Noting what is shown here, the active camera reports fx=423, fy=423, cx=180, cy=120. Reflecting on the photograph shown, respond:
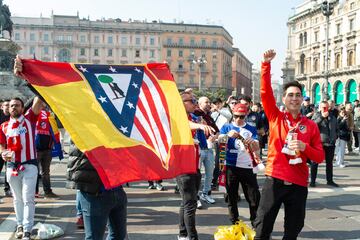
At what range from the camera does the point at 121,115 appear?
3680 mm

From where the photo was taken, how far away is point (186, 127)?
4.09m

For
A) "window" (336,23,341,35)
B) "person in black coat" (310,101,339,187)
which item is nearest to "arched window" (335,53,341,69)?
"window" (336,23,341,35)

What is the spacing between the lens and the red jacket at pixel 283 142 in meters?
4.06

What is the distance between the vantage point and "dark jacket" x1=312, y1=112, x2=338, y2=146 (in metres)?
9.56

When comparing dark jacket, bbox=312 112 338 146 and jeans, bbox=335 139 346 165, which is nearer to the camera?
dark jacket, bbox=312 112 338 146

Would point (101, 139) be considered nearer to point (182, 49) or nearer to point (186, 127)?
point (186, 127)

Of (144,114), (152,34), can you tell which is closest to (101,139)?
(144,114)

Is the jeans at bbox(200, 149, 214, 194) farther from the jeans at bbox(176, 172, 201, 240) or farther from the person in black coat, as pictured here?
the person in black coat

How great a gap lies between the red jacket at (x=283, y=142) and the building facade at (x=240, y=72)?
4306 inches

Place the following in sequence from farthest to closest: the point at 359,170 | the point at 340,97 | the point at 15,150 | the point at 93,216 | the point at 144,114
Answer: the point at 340,97 < the point at 359,170 < the point at 15,150 < the point at 144,114 < the point at 93,216

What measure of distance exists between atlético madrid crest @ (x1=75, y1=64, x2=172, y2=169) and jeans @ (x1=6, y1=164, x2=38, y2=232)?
2335 millimetres

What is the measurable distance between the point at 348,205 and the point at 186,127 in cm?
485

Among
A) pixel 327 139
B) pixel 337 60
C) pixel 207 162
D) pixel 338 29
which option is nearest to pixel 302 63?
pixel 337 60

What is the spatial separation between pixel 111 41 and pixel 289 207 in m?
92.6
